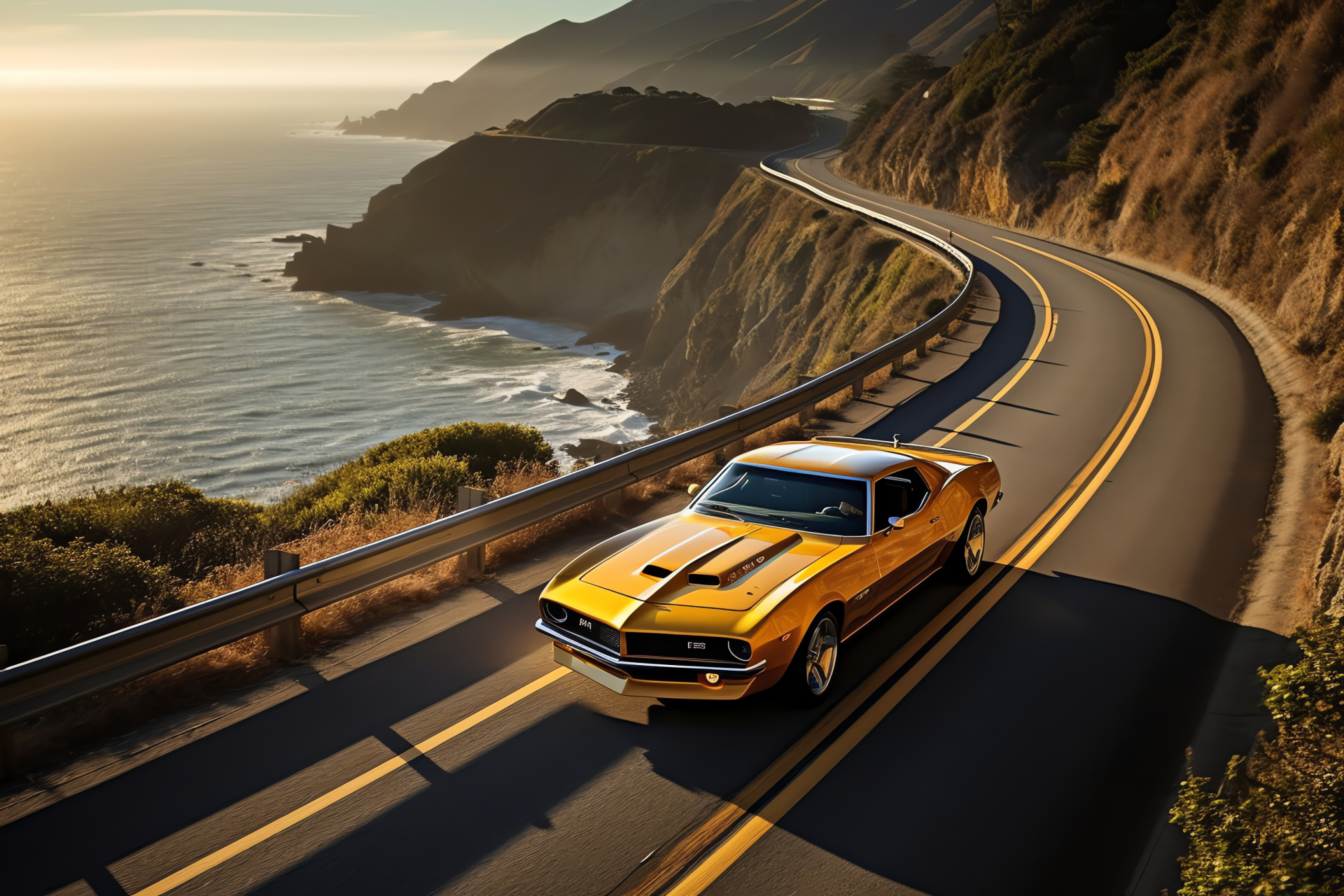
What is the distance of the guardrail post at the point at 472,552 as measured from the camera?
29.0 ft

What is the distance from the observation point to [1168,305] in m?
24.8

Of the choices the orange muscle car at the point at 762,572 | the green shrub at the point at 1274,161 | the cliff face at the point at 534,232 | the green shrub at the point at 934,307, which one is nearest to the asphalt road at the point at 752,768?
the orange muscle car at the point at 762,572

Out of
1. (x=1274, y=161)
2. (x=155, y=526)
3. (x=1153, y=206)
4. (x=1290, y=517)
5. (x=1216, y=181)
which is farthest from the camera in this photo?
(x=1153, y=206)

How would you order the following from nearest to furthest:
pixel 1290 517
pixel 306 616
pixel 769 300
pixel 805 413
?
pixel 306 616 < pixel 1290 517 < pixel 805 413 < pixel 769 300

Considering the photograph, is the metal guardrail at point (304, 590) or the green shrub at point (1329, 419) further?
the green shrub at point (1329, 419)

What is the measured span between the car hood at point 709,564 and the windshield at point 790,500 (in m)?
0.21

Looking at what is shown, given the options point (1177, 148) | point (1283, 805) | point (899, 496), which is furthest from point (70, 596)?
point (1177, 148)

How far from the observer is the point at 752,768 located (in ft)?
19.1

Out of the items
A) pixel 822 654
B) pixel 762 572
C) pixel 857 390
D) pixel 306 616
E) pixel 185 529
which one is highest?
pixel 762 572

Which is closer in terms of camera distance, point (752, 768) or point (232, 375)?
point (752, 768)

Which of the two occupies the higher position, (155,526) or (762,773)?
(762,773)

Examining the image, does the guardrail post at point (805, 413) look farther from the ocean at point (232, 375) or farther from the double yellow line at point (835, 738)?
the ocean at point (232, 375)

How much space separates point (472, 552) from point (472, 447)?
7.20m

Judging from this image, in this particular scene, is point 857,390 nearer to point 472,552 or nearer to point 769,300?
point 472,552
